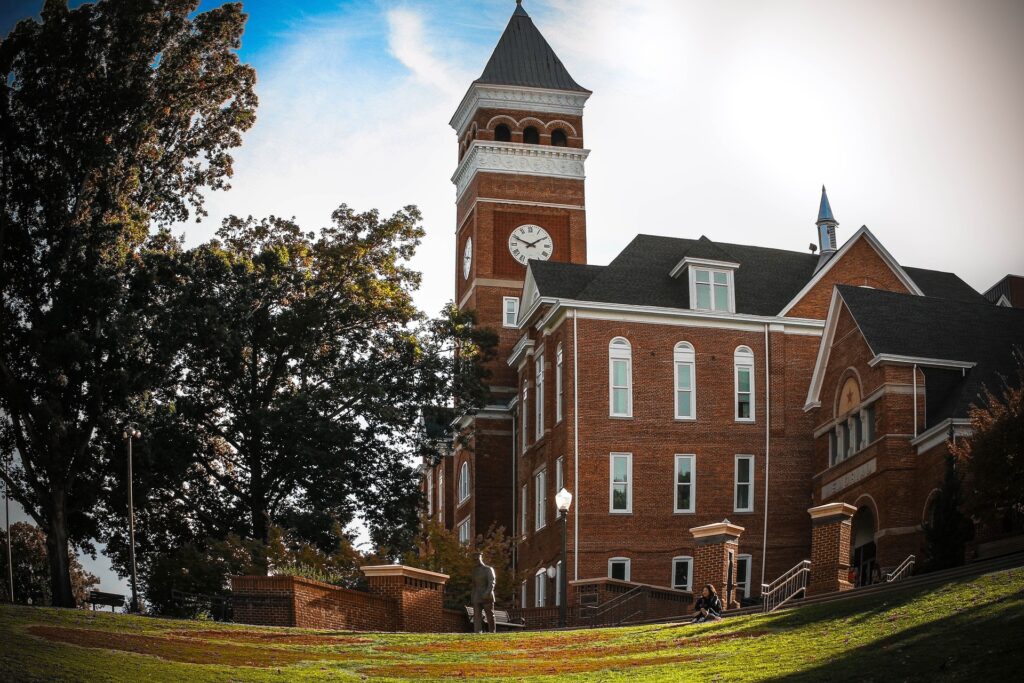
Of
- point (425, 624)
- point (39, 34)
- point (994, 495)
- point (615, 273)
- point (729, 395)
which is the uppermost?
point (39, 34)

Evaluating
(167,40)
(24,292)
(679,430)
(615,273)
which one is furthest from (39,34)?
(679,430)

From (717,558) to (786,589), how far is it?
1.92m

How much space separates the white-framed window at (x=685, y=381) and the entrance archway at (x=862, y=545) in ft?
29.0

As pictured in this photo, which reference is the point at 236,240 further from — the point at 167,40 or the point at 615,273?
the point at 615,273

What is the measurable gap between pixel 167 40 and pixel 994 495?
1127 inches

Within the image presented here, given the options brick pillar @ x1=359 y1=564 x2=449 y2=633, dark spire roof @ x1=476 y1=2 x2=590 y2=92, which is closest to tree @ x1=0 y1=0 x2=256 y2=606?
brick pillar @ x1=359 y1=564 x2=449 y2=633

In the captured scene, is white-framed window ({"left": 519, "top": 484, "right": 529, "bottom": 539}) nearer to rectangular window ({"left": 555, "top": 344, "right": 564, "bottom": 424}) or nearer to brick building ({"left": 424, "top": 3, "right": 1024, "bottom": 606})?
brick building ({"left": 424, "top": 3, "right": 1024, "bottom": 606})

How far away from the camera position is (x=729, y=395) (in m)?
53.0

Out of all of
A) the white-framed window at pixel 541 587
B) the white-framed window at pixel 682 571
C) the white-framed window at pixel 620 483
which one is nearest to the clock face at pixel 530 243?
the white-framed window at pixel 620 483

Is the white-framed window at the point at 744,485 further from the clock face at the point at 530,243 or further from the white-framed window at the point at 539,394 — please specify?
the clock face at the point at 530,243

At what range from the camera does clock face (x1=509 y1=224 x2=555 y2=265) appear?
228 feet

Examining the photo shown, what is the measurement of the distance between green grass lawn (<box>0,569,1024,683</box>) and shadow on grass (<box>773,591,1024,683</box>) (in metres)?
0.03

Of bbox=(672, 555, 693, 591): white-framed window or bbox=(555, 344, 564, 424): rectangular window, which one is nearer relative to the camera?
bbox=(672, 555, 693, 591): white-framed window

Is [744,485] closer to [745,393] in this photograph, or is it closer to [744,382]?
[745,393]
